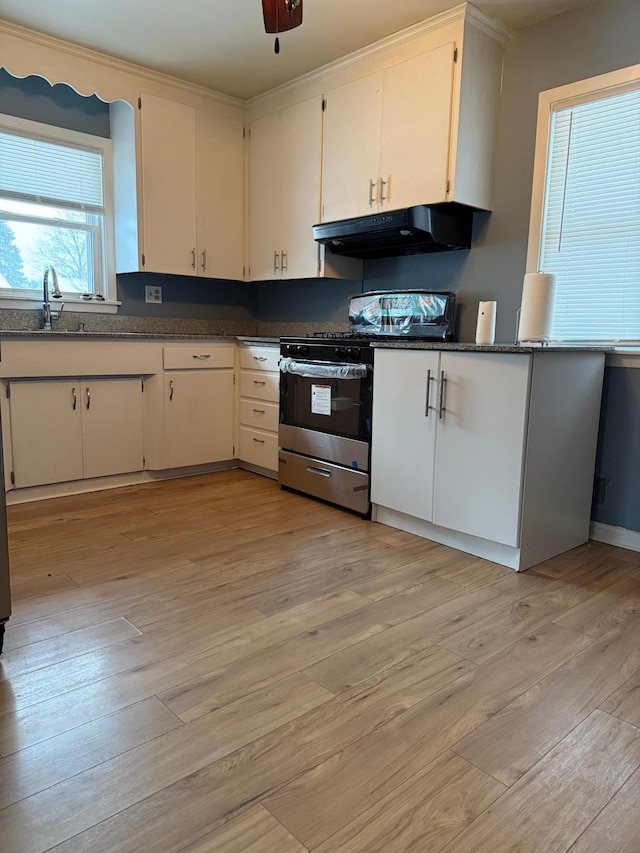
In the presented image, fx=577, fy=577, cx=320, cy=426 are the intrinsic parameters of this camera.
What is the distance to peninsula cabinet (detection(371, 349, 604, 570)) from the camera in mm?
2281

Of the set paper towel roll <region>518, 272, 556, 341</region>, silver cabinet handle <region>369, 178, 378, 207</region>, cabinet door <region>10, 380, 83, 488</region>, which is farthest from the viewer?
silver cabinet handle <region>369, 178, 378, 207</region>

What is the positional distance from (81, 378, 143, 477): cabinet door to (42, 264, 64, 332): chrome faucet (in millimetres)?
504

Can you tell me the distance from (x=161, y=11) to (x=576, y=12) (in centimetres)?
199

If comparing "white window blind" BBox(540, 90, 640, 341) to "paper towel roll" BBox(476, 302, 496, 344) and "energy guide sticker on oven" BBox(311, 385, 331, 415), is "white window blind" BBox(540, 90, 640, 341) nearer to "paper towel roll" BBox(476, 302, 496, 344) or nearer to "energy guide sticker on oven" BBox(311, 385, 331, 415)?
"paper towel roll" BBox(476, 302, 496, 344)

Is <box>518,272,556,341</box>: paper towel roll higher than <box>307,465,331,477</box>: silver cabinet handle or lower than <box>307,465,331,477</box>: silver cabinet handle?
higher

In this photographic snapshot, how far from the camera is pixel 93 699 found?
146 centimetres

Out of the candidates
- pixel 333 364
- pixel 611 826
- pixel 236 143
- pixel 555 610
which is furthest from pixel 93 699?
pixel 236 143

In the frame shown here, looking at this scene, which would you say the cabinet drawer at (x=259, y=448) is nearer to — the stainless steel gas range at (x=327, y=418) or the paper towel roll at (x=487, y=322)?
the stainless steel gas range at (x=327, y=418)

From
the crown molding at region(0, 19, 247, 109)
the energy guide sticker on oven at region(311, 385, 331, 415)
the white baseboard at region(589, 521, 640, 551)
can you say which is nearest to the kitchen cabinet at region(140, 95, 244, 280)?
the crown molding at region(0, 19, 247, 109)

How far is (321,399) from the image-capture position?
315cm

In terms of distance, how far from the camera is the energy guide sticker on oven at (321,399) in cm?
311

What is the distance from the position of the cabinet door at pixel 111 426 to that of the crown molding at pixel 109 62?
1.75 m

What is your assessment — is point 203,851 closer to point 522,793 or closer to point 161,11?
point 522,793

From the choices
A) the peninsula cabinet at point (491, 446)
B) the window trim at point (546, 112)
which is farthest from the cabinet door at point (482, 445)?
the window trim at point (546, 112)
